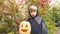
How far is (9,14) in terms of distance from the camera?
13.7 feet

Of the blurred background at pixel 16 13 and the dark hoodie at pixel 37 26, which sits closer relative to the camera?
the dark hoodie at pixel 37 26

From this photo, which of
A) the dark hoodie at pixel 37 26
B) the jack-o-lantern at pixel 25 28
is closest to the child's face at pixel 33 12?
the dark hoodie at pixel 37 26

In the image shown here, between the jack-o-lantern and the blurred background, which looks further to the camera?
the blurred background

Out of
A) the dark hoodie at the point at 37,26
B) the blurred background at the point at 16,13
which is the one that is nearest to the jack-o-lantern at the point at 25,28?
the dark hoodie at the point at 37,26

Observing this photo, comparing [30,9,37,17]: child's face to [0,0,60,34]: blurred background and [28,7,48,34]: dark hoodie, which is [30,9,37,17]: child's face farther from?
[0,0,60,34]: blurred background

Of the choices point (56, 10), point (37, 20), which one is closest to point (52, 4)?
point (56, 10)

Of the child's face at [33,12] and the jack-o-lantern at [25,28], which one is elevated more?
the child's face at [33,12]

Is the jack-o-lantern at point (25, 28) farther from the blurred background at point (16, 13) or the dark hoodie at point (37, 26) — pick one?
the blurred background at point (16, 13)

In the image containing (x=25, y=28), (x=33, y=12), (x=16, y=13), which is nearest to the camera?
(x=25, y=28)

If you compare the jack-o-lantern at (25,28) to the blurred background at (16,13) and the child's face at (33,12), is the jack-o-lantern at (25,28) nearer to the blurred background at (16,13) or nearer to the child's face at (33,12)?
the child's face at (33,12)

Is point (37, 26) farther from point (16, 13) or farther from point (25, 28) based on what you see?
point (16, 13)

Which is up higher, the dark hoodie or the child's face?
the child's face

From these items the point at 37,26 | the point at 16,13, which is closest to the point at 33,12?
the point at 37,26

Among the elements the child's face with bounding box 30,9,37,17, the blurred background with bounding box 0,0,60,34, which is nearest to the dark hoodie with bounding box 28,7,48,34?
the child's face with bounding box 30,9,37,17
